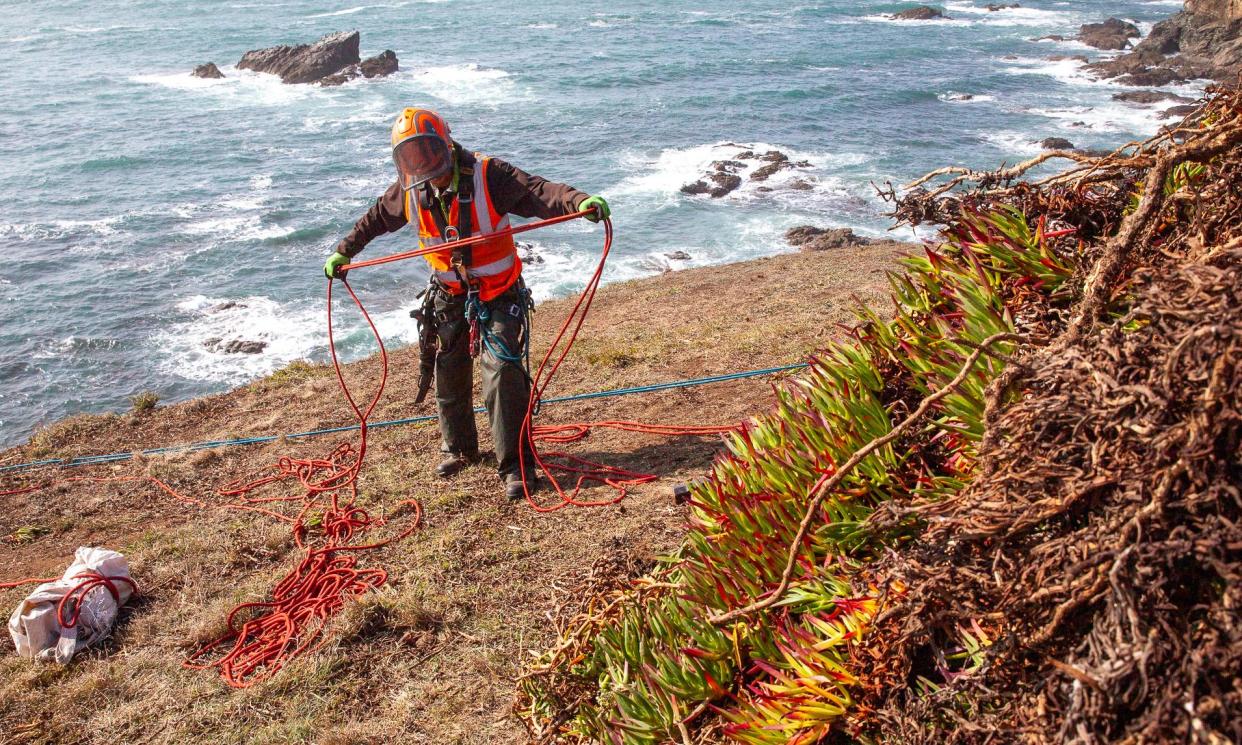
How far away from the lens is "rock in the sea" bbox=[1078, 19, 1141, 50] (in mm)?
40438

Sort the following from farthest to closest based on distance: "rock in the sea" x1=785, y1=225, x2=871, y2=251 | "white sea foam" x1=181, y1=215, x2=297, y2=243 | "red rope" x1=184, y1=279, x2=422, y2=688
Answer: "white sea foam" x1=181, y1=215, x2=297, y2=243, "rock in the sea" x1=785, y1=225, x2=871, y2=251, "red rope" x1=184, y1=279, x2=422, y2=688

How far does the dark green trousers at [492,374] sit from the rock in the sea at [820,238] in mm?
11964

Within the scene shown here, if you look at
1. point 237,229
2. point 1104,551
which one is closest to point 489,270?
point 1104,551

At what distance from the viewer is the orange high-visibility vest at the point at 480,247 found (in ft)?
18.2

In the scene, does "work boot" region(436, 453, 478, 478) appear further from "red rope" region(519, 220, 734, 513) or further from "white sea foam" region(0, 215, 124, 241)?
"white sea foam" region(0, 215, 124, 241)

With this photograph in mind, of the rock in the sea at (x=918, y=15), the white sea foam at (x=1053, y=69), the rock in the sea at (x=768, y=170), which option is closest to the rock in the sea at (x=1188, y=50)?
the white sea foam at (x=1053, y=69)

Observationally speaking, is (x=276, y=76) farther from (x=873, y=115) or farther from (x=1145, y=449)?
(x=1145, y=449)

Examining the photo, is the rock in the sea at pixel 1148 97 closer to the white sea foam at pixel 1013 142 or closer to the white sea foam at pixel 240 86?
the white sea foam at pixel 1013 142

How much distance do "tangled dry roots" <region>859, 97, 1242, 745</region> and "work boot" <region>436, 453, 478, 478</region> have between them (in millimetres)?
4385

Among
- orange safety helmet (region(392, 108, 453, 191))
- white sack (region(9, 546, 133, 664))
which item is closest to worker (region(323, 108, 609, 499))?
orange safety helmet (region(392, 108, 453, 191))

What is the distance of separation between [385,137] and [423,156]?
26.8 m

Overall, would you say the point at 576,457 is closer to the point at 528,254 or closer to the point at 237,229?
the point at 528,254

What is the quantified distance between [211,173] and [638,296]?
19772mm

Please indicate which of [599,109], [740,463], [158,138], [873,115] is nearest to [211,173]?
[158,138]
